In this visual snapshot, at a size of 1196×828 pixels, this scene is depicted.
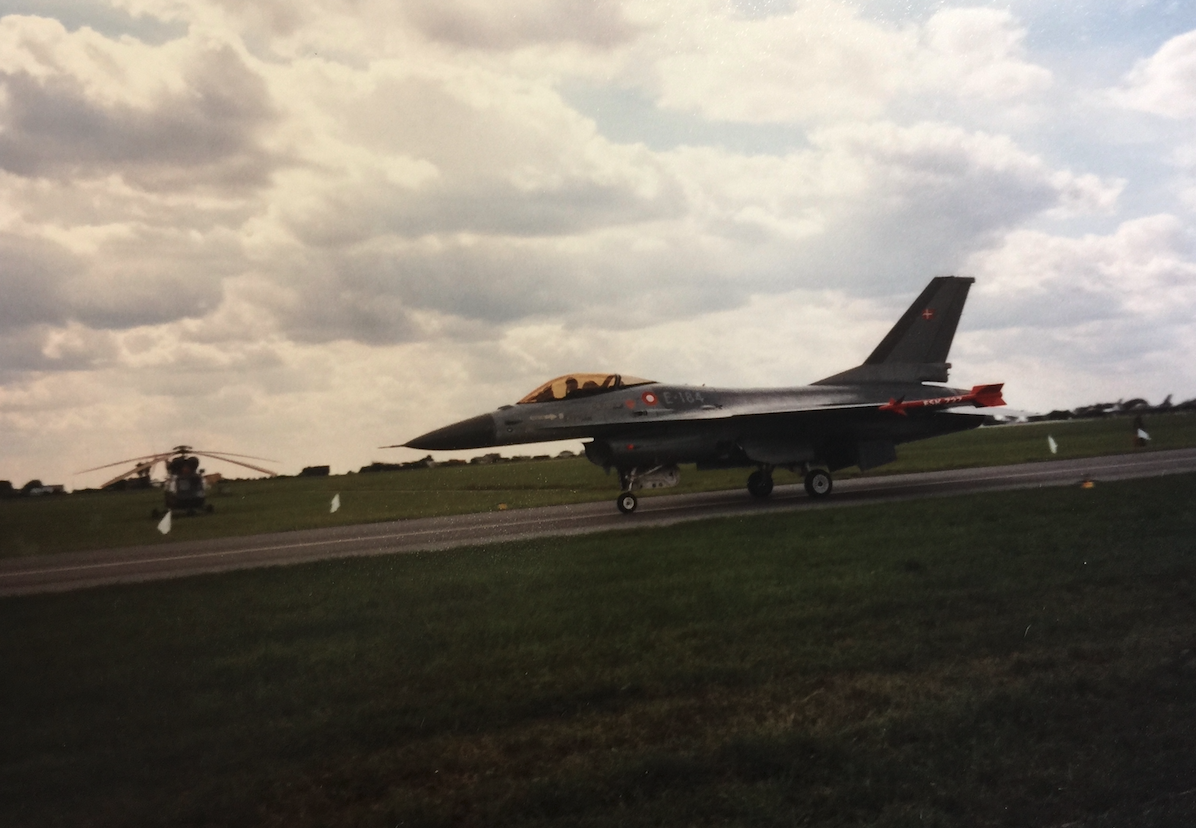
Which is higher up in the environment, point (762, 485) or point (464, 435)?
point (464, 435)

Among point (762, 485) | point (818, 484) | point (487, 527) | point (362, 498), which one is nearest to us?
point (487, 527)

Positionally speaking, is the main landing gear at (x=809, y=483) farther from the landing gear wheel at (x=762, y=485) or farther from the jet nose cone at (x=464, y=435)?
the jet nose cone at (x=464, y=435)

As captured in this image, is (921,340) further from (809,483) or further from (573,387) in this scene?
(573,387)

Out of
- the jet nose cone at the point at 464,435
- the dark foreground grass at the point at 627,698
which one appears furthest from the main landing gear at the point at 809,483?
the dark foreground grass at the point at 627,698

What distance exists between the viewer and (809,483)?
1989cm

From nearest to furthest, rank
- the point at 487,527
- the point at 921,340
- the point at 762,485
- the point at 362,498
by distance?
the point at 487,527
the point at 762,485
the point at 921,340
the point at 362,498

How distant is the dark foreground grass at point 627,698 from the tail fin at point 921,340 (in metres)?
11.8

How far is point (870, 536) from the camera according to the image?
11.6 metres

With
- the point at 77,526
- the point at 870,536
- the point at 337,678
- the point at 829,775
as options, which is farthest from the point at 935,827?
the point at 77,526

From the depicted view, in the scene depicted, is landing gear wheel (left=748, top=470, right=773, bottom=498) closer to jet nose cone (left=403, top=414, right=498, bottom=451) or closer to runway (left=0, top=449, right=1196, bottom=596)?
runway (left=0, top=449, right=1196, bottom=596)

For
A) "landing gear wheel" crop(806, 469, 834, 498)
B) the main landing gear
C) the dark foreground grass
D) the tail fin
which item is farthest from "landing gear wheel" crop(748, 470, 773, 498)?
the dark foreground grass

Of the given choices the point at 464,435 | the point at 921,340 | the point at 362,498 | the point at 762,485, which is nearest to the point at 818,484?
the point at 762,485

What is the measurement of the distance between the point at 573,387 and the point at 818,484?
6.12m

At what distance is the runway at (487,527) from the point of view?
13.8 meters
